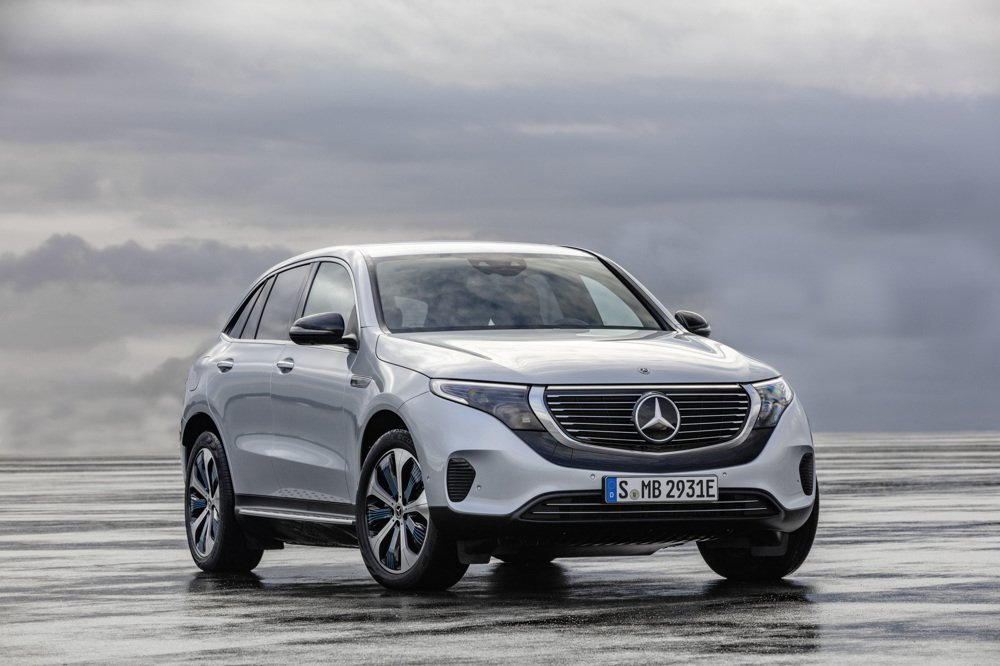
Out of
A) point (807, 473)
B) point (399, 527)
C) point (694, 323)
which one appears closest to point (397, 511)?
point (399, 527)

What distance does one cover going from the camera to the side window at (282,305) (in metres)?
13.2

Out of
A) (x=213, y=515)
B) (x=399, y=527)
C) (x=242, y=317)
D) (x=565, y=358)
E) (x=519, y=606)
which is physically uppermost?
(x=565, y=358)

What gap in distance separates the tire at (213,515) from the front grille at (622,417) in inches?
133

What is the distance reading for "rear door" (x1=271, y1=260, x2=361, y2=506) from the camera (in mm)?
11727

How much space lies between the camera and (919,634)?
896 centimetres

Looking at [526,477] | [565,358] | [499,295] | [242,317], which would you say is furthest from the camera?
[242,317]

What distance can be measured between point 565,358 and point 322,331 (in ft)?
5.20

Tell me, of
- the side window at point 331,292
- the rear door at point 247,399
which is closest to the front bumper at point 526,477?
the side window at point 331,292

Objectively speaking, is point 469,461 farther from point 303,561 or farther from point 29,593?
point 303,561

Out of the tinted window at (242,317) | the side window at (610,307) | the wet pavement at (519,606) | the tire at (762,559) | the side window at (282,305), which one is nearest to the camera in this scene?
the wet pavement at (519,606)

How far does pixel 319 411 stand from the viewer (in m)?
12.0

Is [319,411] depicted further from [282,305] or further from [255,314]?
[255,314]

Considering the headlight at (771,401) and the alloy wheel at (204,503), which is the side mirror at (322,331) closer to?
the alloy wheel at (204,503)

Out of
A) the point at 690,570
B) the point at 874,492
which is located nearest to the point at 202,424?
the point at 690,570
